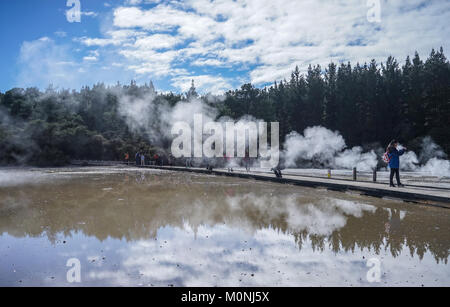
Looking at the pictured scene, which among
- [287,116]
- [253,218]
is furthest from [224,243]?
[287,116]

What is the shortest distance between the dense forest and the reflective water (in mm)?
35928

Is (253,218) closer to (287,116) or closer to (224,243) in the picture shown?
(224,243)

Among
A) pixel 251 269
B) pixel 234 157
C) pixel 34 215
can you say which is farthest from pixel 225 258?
pixel 234 157

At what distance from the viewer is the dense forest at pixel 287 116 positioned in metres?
48.0

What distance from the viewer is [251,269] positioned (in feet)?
17.7

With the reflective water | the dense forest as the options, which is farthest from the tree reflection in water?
the dense forest

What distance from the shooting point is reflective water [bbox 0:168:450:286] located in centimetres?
511

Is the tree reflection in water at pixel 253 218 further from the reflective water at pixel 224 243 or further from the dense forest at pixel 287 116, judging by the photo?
the dense forest at pixel 287 116

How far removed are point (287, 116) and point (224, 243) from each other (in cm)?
5912

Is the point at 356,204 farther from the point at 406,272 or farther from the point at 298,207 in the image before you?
the point at 406,272

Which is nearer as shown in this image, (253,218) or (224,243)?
(224,243)

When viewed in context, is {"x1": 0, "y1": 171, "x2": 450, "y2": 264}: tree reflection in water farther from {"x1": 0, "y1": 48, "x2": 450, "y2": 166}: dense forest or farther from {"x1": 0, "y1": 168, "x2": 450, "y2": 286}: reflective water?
{"x1": 0, "y1": 48, "x2": 450, "y2": 166}: dense forest

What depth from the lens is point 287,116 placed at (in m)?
64.4

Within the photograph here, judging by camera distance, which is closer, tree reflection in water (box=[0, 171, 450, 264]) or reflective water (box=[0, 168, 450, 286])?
reflective water (box=[0, 168, 450, 286])
